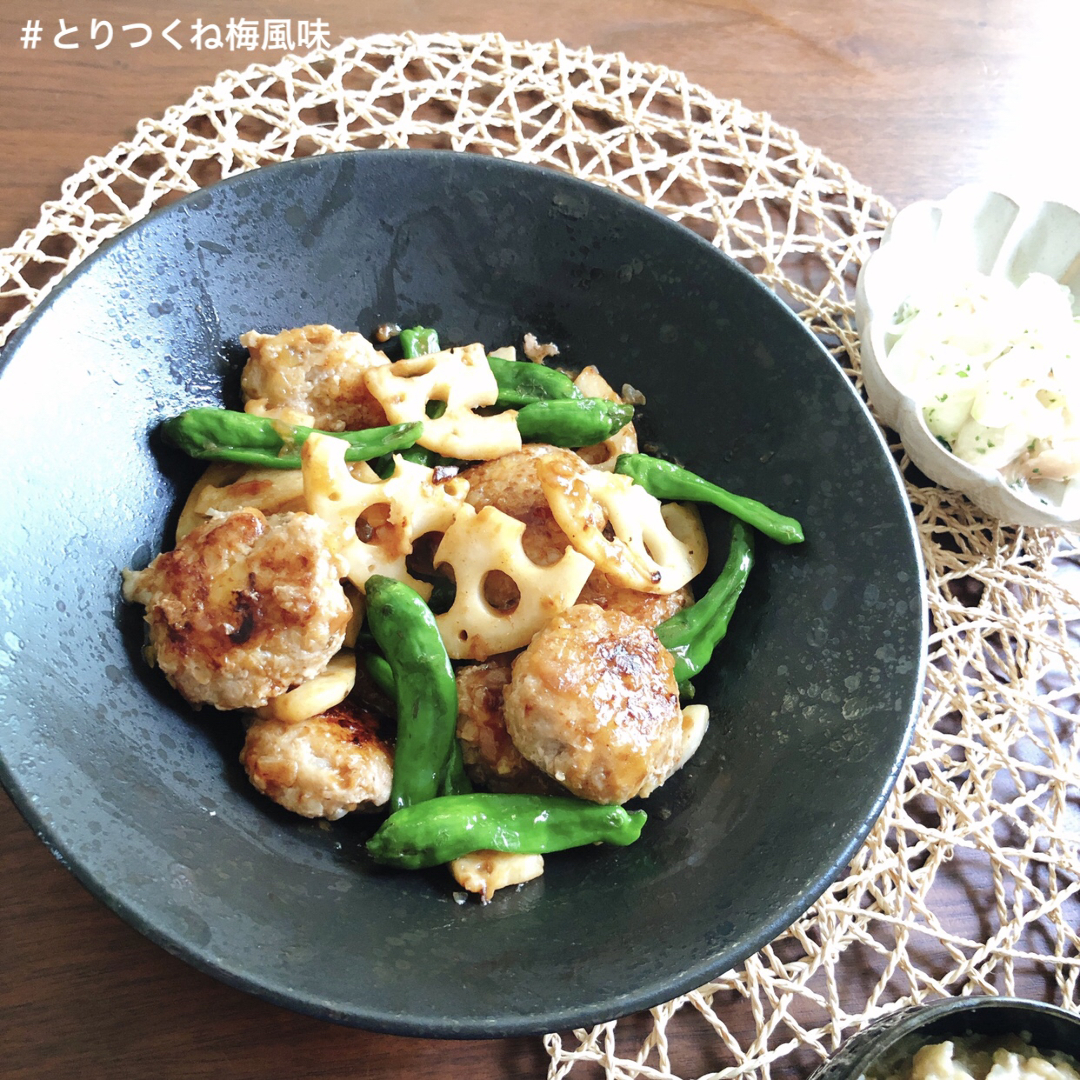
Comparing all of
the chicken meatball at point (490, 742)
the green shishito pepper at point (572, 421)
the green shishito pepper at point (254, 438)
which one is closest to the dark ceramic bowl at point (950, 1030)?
the chicken meatball at point (490, 742)

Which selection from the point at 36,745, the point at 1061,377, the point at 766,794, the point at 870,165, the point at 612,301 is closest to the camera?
the point at 36,745

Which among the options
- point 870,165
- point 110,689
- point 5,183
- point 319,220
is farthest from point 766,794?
point 5,183

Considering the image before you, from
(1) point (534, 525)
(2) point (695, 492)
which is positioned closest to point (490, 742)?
(1) point (534, 525)

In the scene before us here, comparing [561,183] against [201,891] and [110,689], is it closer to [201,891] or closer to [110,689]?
[110,689]

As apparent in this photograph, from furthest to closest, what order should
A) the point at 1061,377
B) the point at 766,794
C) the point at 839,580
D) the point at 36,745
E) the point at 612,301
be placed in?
the point at 1061,377, the point at 612,301, the point at 839,580, the point at 766,794, the point at 36,745

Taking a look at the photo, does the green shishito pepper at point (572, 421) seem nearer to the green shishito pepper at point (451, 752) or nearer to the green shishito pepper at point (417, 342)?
the green shishito pepper at point (417, 342)

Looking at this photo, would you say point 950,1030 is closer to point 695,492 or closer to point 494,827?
point 494,827
